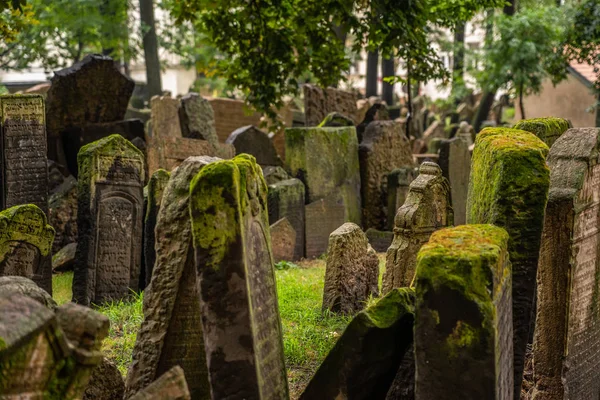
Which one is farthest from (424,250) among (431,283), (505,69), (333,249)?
(505,69)

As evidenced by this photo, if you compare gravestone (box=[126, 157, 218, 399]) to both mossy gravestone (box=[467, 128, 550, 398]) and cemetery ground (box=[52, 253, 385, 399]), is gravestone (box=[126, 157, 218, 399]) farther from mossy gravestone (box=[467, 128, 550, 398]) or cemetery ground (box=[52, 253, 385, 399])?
mossy gravestone (box=[467, 128, 550, 398])

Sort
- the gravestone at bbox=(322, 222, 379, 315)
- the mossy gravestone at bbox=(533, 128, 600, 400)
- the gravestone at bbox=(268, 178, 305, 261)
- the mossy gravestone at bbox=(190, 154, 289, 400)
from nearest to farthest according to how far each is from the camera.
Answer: the mossy gravestone at bbox=(190, 154, 289, 400) → the mossy gravestone at bbox=(533, 128, 600, 400) → the gravestone at bbox=(322, 222, 379, 315) → the gravestone at bbox=(268, 178, 305, 261)

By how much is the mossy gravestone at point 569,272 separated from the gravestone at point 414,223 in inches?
82.1

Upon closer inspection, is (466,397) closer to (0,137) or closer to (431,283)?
(431,283)

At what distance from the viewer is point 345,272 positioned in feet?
28.4

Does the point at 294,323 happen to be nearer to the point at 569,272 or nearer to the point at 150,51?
the point at 569,272

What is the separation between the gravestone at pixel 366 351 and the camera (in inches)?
207

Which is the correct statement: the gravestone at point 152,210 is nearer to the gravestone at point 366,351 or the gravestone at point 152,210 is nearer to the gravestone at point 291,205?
the gravestone at point 291,205

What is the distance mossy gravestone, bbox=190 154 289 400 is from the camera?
15.5ft

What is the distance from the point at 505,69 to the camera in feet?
74.0

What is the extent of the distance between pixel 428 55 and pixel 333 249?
13.9 feet

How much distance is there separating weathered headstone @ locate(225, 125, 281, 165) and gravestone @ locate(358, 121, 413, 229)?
1669 mm

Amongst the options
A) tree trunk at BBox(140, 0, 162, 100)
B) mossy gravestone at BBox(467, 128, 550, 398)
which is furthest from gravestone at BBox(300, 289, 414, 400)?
tree trunk at BBox(140, 0, 162, 100)

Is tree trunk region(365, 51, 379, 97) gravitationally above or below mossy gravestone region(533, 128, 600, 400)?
above
